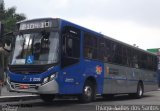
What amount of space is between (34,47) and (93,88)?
4.04 metres

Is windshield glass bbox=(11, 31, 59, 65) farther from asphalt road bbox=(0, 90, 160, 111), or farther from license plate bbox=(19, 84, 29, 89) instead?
asphalt road bbox=(0, 90, 160, 111)

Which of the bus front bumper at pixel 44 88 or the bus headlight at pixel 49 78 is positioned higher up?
the bus headlight at pixel 49 78

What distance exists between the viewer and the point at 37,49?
1511 centimetres

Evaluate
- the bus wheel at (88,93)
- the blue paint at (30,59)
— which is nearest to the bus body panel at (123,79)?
the bus wheel at (88,93)

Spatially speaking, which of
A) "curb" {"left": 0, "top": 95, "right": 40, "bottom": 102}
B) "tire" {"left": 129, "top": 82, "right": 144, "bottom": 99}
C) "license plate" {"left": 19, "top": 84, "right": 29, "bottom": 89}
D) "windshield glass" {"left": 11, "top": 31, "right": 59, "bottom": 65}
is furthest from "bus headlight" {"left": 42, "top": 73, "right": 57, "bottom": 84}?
"tire" {"left": 129, "top": 82, "right": 144, "bottom": 99}

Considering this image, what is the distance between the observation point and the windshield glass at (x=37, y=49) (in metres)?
14.9

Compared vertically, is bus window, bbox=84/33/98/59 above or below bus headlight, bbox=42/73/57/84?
above

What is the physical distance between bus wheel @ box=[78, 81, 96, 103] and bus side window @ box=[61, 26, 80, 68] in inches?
63.1

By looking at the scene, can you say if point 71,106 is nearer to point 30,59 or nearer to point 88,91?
point 88,91

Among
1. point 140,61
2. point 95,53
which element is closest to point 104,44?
point 95,53

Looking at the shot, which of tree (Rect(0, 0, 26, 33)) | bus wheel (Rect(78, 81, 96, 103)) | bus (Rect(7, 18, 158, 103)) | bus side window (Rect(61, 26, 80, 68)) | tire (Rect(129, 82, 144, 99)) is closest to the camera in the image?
bus (Rect(7, 18, 158, 103))

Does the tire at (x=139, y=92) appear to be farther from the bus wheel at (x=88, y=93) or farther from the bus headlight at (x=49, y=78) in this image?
the bus headlight at (x=49, y=78)

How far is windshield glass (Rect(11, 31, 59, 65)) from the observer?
14.9m

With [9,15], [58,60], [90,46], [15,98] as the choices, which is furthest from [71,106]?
[9,15]
